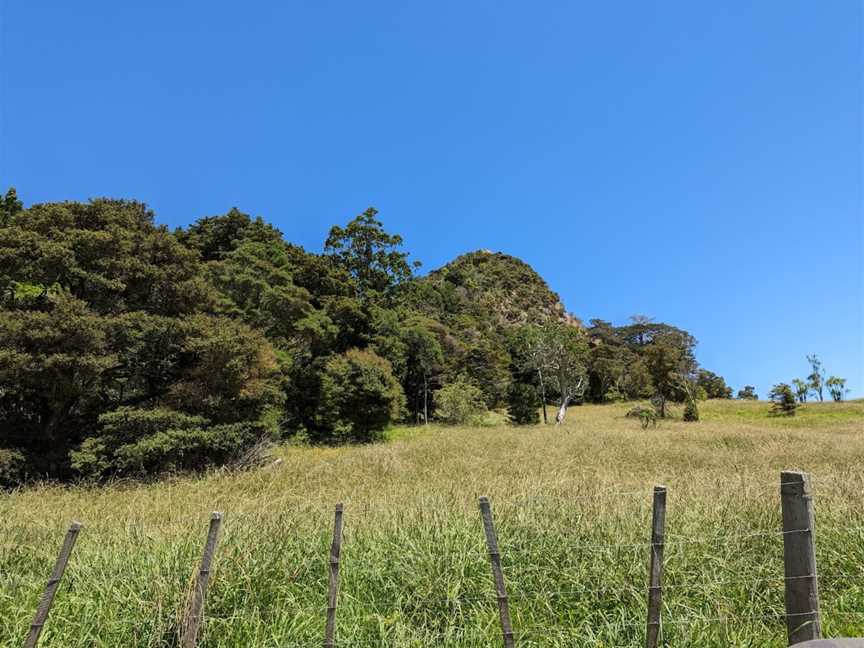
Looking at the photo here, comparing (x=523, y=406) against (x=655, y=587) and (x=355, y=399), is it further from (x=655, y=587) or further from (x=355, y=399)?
(x=655, y=587)

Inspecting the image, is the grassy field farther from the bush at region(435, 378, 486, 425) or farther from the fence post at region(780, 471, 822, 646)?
the bush at region(435, 378, 486, 425)

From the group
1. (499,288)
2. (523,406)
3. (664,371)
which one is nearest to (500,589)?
(523,406)

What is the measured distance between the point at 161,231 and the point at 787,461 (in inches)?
723

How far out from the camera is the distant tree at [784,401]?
2881 cm

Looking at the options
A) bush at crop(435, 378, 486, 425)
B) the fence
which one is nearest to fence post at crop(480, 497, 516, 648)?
the fence

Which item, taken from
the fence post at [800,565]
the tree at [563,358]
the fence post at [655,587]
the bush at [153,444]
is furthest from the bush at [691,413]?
the fence post at [655,587]

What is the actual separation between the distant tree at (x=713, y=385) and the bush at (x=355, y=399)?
40816 millimetres

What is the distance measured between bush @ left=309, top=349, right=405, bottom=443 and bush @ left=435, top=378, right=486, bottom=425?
18.5 ft

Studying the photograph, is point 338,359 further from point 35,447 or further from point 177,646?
point 177,646

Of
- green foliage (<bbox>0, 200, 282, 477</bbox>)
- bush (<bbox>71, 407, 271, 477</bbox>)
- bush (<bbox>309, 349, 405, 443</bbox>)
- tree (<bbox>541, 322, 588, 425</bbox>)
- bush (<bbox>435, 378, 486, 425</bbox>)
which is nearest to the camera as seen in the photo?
green foliage (<bbox>0, 200, 282, 477</bbox>)

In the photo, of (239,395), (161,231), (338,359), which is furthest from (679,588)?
(338,359)

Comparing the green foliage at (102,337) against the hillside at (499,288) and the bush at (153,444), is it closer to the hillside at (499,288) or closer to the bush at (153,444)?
the bush at (153,444)

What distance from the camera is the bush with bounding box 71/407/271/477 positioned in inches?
447

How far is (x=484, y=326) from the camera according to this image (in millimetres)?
47625
